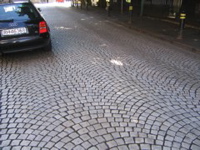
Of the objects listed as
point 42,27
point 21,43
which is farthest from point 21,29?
point 42,27

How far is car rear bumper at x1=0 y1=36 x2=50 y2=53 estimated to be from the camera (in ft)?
18.9

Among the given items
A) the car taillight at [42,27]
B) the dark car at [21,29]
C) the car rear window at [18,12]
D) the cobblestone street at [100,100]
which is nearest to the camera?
the cobblestone street at [100,100]

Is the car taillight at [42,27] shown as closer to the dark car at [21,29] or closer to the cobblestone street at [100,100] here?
the dark car at [21,29]

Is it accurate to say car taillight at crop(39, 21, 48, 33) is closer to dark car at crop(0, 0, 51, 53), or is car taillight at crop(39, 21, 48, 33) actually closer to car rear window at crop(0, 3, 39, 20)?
dark car at crop(0, 0, 51, 53)

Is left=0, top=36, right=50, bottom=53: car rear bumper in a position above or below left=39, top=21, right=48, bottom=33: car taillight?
below

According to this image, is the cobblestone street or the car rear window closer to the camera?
the cobblestone street

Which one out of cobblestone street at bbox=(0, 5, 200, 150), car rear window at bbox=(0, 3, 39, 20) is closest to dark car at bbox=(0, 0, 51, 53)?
car rear window at bbox=(0, 3, 39, 20)

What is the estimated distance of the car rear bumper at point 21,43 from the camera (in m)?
5.77

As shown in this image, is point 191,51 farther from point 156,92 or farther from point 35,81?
point 35,81

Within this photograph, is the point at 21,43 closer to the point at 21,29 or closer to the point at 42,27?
the point at 21,29

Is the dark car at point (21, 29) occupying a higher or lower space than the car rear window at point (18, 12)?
lower

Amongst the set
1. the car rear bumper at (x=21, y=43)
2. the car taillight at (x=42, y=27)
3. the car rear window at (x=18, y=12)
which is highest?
the car rear window at (x=18, y=12)

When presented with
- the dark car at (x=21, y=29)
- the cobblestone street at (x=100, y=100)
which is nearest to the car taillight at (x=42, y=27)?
the dark car at (x=21, y=29)

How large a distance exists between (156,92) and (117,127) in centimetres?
148
